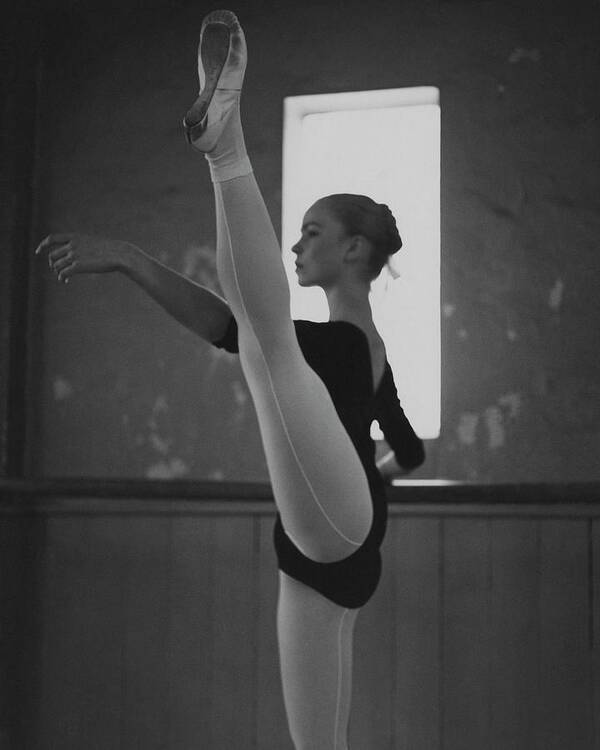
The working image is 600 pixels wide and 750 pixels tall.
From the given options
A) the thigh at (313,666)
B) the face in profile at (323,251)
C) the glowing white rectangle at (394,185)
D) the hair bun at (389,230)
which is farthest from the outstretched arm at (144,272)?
the glowing white rectangle at (394,185)

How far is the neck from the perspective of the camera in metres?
1.91

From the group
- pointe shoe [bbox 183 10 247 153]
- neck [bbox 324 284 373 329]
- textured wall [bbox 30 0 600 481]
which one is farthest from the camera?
textured wall [bbox 30 0 600 481]

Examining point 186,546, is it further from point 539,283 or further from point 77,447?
point 539,283

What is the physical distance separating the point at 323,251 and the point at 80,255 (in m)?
0.45

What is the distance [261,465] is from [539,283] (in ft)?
3.40

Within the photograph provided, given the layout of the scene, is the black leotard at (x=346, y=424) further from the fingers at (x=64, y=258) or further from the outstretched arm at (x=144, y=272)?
the fingers at (x=64, y=258)

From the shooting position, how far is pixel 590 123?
3.28 metres

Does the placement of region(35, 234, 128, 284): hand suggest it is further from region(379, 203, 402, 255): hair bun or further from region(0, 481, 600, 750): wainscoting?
region(0, 481, 600, 750): wainscoting

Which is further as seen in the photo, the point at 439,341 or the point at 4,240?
the point at 4,240

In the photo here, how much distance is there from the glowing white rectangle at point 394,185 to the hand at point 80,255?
1.72 m

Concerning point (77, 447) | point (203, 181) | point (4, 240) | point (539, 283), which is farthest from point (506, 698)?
point (4, 240)

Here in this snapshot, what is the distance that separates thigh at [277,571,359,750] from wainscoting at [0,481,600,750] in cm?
117

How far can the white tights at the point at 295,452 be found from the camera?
4.97 ft

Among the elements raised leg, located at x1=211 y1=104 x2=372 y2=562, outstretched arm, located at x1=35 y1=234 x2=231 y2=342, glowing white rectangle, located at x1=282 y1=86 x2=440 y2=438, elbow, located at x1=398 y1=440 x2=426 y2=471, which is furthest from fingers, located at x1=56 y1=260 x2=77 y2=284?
glowing white rectangle, located at x1=282 y1=86 x2=440 y2=438
